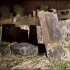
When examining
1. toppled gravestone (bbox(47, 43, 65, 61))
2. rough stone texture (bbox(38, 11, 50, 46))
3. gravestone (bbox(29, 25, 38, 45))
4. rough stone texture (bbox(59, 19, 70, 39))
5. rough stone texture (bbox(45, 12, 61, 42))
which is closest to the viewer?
toppled gravestone (bbox(47, 43, 65, 61))

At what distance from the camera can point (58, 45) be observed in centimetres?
524

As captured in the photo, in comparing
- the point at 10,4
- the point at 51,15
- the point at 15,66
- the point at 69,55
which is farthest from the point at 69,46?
the point at 10,4

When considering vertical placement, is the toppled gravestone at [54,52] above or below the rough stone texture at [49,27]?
below

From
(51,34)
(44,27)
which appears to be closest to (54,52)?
(51,34)

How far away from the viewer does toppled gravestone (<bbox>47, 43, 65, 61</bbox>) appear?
5.08 m

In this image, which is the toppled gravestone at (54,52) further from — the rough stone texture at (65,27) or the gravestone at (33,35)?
the rough stone texture at (65,27)

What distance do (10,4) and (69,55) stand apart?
20.2ft

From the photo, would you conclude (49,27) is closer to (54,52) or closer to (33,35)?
(54,52)

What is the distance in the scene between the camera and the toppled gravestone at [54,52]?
200 inches

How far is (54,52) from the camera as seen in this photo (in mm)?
5121

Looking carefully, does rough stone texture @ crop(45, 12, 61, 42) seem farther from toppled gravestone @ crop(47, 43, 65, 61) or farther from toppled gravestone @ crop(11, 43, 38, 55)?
toppled gravestone @ crop(11, 43, 38, 55)

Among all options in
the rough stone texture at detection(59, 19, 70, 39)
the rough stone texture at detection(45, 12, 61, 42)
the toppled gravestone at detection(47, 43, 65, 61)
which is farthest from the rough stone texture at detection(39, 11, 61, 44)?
the rough stone texture at detection(59, 19, 70, 39)

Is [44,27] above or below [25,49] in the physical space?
above

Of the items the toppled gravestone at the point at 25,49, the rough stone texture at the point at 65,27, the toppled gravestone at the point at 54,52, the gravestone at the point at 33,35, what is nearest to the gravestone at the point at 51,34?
the toppled gravestone at the point at 54,52
